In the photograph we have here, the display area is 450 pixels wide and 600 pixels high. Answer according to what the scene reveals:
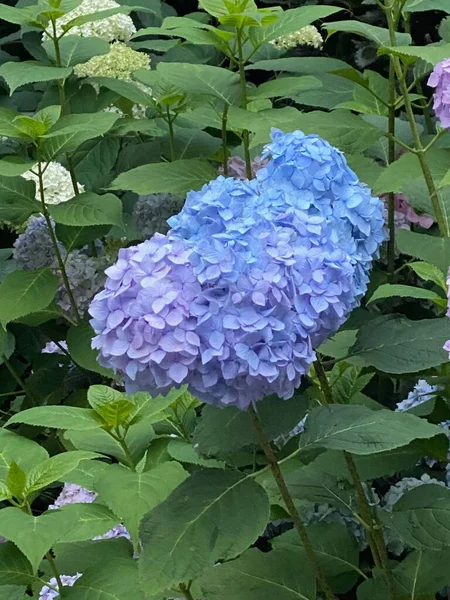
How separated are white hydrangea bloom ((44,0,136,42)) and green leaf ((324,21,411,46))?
2.45 feet

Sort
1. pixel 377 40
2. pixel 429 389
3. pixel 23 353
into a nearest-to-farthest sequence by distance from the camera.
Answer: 1. pixel 429 389
2. pixel 377 40
3. pixel 23 353

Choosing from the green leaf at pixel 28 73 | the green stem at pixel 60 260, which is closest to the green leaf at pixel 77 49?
the green leaf at pixel 28 73

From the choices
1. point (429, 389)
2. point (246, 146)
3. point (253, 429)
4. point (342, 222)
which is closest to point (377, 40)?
point (246, 146)

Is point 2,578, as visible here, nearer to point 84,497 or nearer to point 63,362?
point 84,497

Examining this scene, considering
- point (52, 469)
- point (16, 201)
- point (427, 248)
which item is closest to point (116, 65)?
point (16, 201)

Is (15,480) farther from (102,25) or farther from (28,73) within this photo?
(102,25)

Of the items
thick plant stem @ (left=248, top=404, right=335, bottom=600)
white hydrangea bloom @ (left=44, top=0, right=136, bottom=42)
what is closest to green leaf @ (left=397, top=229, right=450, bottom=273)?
thick plant stem @ (left=248, top=404, right=335, bottom=600)

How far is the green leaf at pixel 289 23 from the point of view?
64.7 inches

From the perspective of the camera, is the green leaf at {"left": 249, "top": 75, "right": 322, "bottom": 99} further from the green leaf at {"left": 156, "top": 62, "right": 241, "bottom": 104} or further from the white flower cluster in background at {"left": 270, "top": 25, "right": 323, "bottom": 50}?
the white flower cluster in background at {"left": 270, "top": 25, "right": 323, "bottom": 50}

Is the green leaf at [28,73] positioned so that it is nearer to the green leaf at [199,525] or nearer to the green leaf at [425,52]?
the green leaf at [425,52]

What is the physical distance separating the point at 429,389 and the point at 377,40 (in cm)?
61

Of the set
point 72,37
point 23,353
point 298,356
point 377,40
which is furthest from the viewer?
point 23,353

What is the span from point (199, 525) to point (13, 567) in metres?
0.27

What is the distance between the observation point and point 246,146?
1789mm
